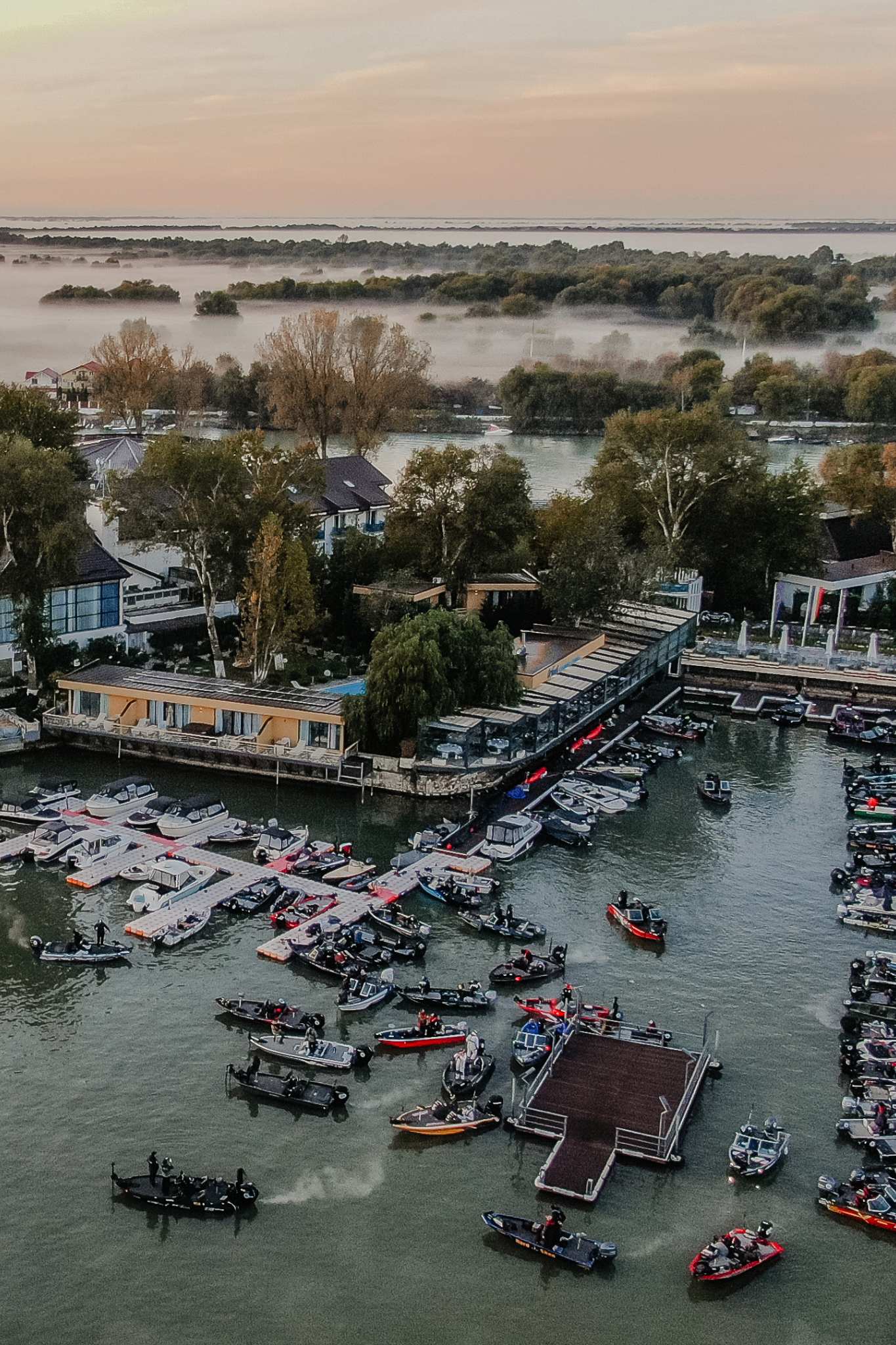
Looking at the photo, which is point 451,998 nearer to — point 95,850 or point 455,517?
point 95,850

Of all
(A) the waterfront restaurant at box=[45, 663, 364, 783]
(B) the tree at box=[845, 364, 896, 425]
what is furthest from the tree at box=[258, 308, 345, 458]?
(B) the tree at box=[845, 364, 896, 425]

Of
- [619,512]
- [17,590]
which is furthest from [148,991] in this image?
[619,512]

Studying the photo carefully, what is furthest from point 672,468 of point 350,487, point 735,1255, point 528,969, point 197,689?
point 735,1255

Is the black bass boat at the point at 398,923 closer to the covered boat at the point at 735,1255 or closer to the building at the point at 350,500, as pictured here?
the covered boat at the point at 735,1255

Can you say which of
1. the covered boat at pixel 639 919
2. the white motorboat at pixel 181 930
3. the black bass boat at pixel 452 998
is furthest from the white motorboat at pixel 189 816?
the covered boat at pixel 639 919

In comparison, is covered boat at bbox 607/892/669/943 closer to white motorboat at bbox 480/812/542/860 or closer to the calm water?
the calm water

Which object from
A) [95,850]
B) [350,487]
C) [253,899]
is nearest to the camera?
[253,899]
